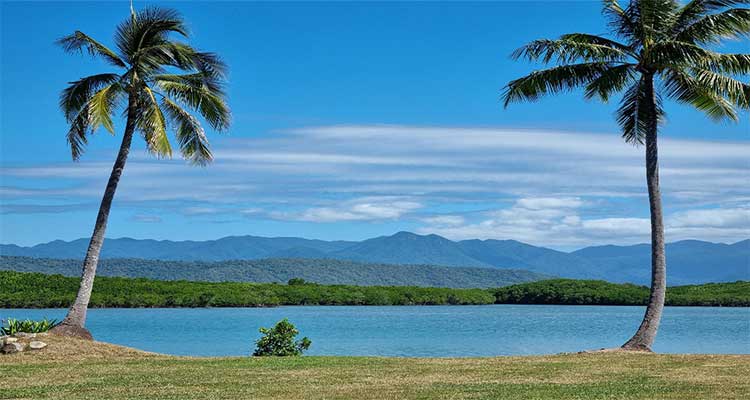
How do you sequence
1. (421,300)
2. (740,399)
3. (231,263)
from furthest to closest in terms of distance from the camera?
(231,263)
(421,300)
(740,399)

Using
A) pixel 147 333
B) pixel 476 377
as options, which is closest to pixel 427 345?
pixel 147 333

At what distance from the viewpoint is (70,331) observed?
2709 cm

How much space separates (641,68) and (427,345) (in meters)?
16.8

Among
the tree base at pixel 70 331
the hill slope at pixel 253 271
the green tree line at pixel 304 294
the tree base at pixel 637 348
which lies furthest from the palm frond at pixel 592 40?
the hill slope at pixel 253 271

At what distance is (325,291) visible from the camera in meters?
94.4

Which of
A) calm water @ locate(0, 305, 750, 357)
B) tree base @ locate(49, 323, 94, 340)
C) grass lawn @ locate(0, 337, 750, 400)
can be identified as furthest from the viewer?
calm water @ locate(0, 305, 750, 357)

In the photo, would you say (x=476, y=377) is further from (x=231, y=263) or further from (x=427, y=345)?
(x=231, y=263)

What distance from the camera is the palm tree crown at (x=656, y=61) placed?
84.8ft

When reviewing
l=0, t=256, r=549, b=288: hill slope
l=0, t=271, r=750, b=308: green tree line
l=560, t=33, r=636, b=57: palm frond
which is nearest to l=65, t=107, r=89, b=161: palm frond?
l=560, t=33, r=636, b=57: palm frond

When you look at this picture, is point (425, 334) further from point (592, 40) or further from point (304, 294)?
point (304, 294)

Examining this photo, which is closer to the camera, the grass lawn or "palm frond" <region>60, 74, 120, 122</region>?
the grass lawn

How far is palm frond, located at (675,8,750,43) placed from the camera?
25562mm

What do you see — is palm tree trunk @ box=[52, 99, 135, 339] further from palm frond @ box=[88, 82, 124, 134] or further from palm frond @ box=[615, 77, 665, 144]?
palm frond @ box=[615, 77, 665, 144]

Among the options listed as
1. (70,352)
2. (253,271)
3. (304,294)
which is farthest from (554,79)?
(253,271)
